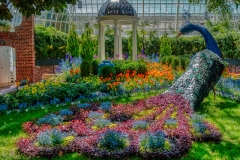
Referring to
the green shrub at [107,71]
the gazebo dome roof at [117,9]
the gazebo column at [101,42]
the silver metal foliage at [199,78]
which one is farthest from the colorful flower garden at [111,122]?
the gazebo dome roof at [117,9]

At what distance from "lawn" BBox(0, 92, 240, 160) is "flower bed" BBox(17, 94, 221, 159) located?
0.15 meters

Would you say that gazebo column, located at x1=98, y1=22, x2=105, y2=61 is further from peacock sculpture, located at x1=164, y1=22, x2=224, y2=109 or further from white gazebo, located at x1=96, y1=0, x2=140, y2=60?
peacock sculpture, located at x1=164, y1=22, x2=224, y2=109

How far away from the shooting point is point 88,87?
372 inches

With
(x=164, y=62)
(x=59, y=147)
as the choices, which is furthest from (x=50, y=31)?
(x=59, y=147)

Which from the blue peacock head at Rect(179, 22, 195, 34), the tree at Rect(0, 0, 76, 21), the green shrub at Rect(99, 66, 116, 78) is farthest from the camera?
the green shrub at Rect(99, 66, 116, 78)

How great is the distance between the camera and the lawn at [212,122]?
4727mm

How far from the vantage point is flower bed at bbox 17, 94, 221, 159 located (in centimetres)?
460

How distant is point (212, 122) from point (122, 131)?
7.32 feet

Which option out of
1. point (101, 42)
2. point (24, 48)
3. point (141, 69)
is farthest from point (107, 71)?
point (24, 48)

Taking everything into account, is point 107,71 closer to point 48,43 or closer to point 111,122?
point 111,122

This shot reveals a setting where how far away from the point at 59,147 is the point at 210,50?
5.22 meters

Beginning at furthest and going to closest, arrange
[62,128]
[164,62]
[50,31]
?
[50,31] < [164,62] < [62,128]

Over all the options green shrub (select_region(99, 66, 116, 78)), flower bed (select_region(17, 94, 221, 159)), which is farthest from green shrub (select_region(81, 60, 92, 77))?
flower bed (select_region(17, 94, 221, 159))

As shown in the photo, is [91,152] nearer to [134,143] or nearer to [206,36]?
[134,143]
